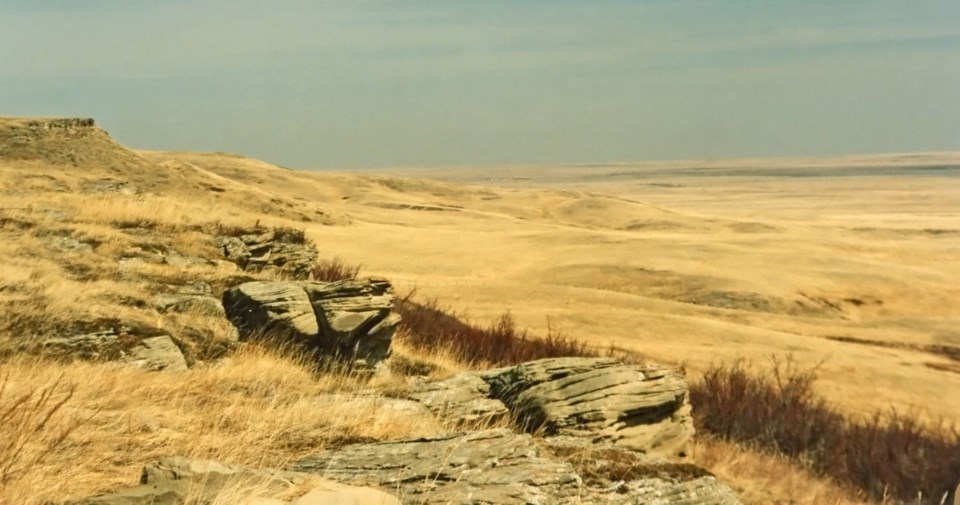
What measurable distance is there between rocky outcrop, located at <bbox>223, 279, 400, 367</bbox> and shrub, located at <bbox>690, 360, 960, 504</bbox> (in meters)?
5.19

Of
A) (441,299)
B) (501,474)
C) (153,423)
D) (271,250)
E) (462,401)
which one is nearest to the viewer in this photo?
(501,474)

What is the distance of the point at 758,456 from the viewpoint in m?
12.4

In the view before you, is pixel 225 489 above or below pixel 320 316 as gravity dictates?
above

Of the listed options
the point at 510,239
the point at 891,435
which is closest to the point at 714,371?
the point at 891,435

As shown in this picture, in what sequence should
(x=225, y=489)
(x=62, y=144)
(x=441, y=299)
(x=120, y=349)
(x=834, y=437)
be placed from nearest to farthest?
(x=225, y=489), (x=120, y=349), (x=834, y=437), (x=62, y=144), (x=441, y=299)

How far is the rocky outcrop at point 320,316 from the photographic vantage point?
11625 millimetres

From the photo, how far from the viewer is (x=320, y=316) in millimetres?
12023

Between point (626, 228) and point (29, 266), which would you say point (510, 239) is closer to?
point (626, 228)

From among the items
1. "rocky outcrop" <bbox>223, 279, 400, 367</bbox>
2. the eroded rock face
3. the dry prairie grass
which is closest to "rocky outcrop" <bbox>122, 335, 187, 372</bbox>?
the dry prairie grass

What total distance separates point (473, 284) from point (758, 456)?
19803 millimetres

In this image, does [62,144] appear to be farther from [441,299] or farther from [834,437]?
[834,437]

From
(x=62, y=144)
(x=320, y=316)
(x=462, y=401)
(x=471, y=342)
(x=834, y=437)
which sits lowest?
(x=834, y=437)

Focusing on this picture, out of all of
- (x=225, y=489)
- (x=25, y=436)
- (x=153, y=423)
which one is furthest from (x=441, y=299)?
(x=225, y=489)

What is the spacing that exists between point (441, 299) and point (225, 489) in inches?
921
